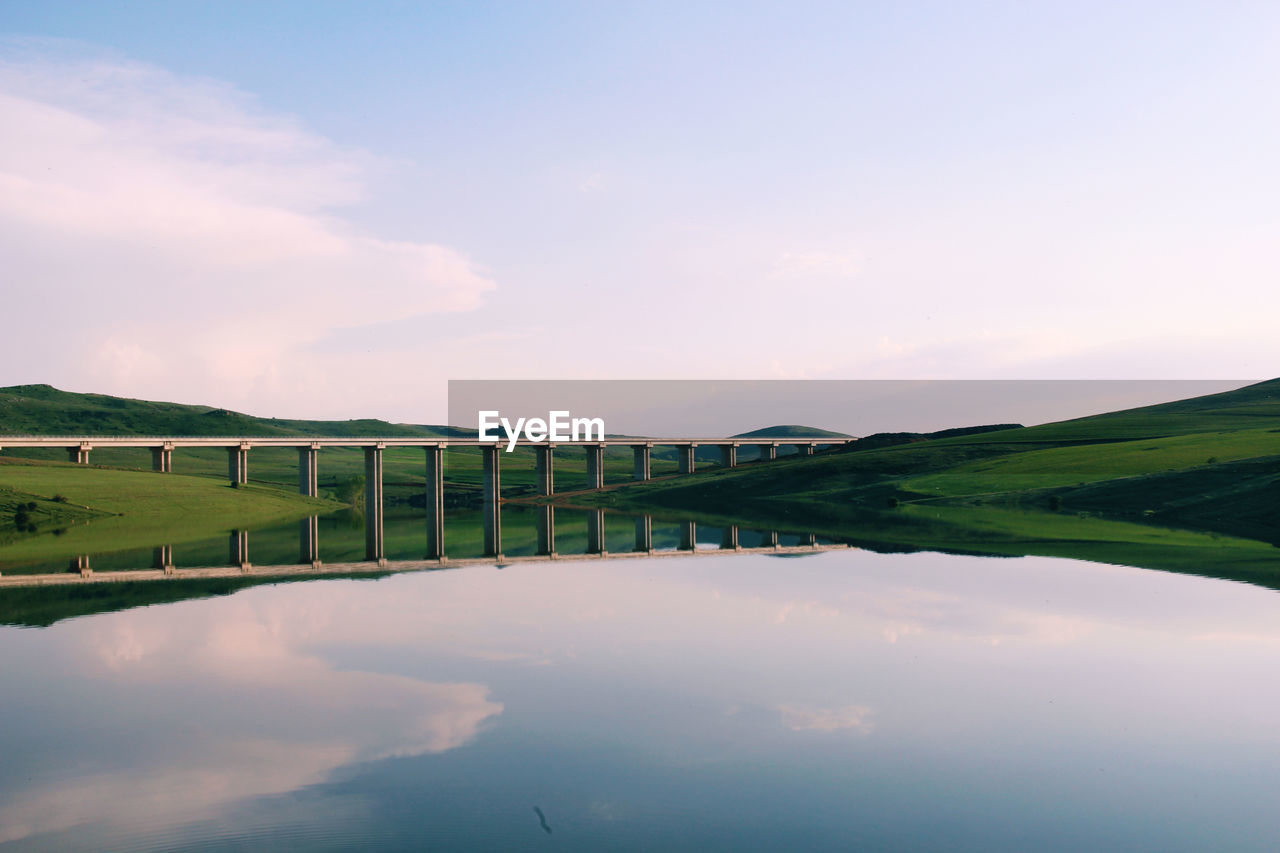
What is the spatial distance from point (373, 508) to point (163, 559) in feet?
218

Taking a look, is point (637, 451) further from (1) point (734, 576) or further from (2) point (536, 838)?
(2) point (536, 838)

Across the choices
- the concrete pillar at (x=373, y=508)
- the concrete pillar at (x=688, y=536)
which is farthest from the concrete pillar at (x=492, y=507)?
the concrete pillar at (x=688, y=536)

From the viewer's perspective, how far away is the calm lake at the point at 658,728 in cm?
1374

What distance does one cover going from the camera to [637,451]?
632 ft

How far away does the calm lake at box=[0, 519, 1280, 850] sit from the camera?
1374 centimetres

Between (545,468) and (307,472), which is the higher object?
(307,472)

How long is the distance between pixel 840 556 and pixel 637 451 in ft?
456

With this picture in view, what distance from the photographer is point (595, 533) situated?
86.1 m

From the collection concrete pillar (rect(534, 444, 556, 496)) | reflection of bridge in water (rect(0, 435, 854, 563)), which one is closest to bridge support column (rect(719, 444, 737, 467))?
reflection of bridge in water (rect(0, 435, 854, 563))

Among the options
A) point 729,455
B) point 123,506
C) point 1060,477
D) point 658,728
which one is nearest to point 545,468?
point 729,455

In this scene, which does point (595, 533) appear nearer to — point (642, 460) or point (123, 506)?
point (123, 506)

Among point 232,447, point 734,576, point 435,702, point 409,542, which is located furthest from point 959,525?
point 232,447

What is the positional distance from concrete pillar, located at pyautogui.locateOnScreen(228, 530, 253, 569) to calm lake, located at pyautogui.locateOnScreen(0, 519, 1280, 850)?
75.5 feet

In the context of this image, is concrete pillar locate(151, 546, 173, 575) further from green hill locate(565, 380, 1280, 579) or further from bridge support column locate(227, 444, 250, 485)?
bridge support column locate(227, 444, 250, 485)
